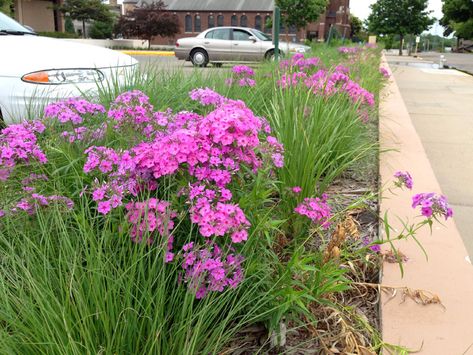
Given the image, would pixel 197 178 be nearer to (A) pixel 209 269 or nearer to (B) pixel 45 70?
(A) pixel 209 269

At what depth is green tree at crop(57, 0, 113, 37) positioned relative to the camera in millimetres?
41612

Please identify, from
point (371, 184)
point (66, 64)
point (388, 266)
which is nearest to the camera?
point (388, 266)

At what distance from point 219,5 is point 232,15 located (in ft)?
8.40

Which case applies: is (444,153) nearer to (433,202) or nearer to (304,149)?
(304,149)

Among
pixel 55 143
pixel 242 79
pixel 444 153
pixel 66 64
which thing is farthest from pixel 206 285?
pixel 444 153

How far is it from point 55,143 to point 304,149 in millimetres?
1364

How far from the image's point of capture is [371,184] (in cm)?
352

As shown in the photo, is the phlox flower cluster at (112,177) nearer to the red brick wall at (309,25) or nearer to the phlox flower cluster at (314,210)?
the phlox flower cluster at (314,210)

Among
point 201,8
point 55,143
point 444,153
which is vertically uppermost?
point 201,8

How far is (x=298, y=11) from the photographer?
112 feet

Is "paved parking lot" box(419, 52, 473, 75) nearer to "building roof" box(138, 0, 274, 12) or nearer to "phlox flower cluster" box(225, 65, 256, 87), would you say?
"phlox flower cluster" box(225, 65, 256, 87)

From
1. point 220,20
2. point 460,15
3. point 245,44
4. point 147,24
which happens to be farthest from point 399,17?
point 245,44

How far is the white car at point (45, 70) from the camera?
14.2 feet

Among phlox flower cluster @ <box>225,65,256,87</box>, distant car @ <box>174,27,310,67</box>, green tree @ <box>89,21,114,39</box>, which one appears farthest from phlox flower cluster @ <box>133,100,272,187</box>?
green tree @ <box>89,21,114,39</box>
